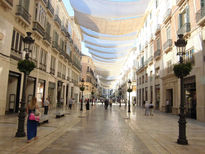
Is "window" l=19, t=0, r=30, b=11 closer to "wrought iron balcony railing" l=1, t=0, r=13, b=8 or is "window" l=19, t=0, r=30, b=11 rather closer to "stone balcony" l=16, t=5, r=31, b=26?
"stone balcony" l=16, t=5, r=31, b=26

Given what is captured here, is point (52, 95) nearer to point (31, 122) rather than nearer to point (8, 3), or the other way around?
point (8, 3)

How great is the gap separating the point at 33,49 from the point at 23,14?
4.04 m

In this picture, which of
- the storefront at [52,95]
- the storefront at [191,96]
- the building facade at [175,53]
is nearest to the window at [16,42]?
the storefront at [52,95]

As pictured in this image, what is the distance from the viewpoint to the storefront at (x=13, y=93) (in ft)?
45.7

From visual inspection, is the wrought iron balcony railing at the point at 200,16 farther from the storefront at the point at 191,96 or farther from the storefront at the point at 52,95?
the storefront at the point at 52,95

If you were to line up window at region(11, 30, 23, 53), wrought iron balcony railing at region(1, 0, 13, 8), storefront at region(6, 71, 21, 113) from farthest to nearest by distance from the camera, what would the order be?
storefront at region(6, 71, 21, 113), window at region(11, 30, 23, 53), wrought iron balcony railing at region(1, 0, 13, 8)

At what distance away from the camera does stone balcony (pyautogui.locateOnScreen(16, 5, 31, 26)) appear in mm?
13547

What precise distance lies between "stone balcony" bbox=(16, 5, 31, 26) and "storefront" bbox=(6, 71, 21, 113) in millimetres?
4592

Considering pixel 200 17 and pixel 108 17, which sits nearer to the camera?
pixel 200 17

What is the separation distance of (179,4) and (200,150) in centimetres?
1573

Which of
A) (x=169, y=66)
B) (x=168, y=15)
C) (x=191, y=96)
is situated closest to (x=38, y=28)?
(x=168, y=15)

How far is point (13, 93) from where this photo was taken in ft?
46.3

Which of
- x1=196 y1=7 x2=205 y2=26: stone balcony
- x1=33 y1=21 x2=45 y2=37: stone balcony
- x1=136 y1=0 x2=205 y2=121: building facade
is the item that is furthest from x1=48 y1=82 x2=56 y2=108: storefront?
x1=196 y1=7 x2=205 y2=26: stone balcony

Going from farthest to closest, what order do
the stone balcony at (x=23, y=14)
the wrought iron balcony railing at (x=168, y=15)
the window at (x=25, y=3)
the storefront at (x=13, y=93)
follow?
the wrought iron balcony railing at (x=168, y=15) → the window at (x=25, y=3) → the storefront at (x=13, y=93) → the stone balcony at (x=23, y=14)
